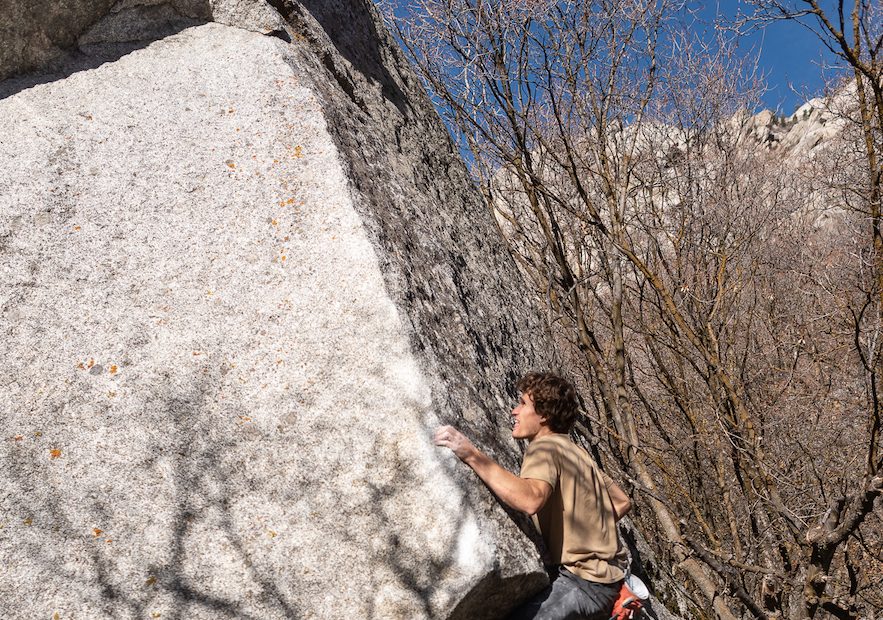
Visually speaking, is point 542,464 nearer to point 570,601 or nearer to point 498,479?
point 498,479

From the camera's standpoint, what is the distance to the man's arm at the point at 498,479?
241cm

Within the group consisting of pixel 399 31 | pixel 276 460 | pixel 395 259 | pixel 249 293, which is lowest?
pixel 276 460

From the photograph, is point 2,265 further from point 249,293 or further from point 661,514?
point 661,514

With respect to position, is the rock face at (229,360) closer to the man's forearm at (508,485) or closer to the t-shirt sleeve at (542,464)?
the man's forearm at (508,485)

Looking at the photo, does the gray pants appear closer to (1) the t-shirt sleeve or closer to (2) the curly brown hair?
(1) the t-shirt sleeve

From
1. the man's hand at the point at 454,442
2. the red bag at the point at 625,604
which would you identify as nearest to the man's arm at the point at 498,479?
the man's hand at the point at 454,442

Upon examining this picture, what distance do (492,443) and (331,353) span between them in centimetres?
71

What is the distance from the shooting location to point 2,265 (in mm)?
2756

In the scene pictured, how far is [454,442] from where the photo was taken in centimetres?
245

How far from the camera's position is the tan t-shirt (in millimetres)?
2625

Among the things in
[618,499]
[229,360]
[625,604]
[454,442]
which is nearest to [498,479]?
[454,442]

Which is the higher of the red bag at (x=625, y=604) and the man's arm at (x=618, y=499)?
the man's arm at (x=618, y=499)

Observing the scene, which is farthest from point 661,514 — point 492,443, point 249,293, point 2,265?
point 2,265

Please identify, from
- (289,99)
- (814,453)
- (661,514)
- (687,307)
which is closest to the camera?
(289,99)
